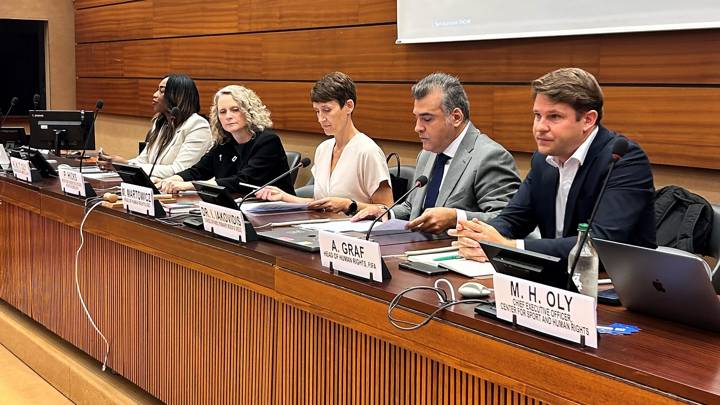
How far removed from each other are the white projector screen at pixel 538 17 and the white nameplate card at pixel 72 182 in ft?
6.42

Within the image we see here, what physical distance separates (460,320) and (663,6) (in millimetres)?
2241

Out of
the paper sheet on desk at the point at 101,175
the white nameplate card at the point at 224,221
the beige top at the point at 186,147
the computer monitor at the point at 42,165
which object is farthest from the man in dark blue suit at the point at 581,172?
the beige top at the point at 186,147

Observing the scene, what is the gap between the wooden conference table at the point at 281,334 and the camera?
156 cm

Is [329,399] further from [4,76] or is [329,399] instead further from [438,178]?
[4,76]

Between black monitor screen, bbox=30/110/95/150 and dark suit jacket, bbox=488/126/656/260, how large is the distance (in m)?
3.73

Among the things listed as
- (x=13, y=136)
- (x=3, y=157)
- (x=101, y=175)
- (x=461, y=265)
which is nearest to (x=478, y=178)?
(x=461, y=265)

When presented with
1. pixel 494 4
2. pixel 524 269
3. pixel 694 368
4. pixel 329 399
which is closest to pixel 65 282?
pixel 329 399

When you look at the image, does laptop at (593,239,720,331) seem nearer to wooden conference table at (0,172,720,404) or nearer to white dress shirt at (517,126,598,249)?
wooden conference table at (0,172,720,404)

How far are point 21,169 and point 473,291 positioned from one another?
10.0 feet

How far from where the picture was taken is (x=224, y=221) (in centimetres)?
274

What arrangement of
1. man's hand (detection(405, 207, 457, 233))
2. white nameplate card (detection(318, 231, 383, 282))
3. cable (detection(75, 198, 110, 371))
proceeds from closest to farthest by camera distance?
1. white nameplate card (detection(318, 231, 383, 282))
2. man's hand (detection(405, 207, 457, 233))
3. cable (detection(75, 198, 110, 371))

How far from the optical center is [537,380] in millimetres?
1617

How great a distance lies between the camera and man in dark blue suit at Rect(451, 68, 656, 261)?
2334 mm

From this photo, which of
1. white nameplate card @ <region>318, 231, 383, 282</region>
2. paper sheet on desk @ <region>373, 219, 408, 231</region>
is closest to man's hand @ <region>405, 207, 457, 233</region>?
paper sheet on desk @ <region>373, 219, 408, 231</region>
